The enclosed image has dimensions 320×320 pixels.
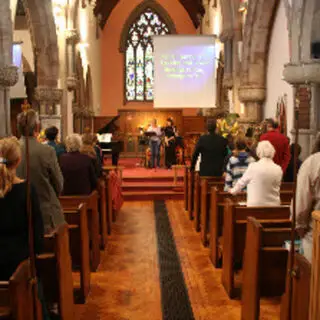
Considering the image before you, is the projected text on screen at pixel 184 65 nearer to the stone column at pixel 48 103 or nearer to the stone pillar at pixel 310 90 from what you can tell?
the stone column at pixel 48 103

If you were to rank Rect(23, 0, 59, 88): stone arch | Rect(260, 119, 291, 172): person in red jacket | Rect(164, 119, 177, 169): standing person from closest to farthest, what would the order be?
Rect(260, 119, 291, 172): person in red jacket
Rect(23, 0, 59, 88): stone arch
Rect(164, 119, 177, 169): standing person

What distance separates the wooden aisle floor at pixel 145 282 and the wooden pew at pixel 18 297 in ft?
5.21

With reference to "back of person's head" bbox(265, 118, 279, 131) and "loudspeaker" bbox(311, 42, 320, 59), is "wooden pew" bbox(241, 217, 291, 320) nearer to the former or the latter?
"back of person's head" bbox(265, 118, 279, 131)

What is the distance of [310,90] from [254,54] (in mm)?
3115

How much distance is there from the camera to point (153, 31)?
70.5 feet

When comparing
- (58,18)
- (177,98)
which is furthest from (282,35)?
(58,18)

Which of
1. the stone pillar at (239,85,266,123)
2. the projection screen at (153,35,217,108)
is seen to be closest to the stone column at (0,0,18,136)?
the projection screen at (153,35,217,108)

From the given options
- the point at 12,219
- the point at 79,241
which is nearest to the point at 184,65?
the point at 79,241

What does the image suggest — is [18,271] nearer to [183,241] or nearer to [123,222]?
[183,241]

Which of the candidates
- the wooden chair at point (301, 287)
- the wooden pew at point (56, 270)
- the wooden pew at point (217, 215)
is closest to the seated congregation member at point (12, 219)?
the wooden pew at point (56, 270)

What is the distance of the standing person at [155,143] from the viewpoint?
41.8 feet

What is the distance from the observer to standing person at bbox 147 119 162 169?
12727 mm

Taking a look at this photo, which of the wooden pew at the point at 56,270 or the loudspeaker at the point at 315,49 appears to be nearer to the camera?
the wooden pew at the point at 56,270

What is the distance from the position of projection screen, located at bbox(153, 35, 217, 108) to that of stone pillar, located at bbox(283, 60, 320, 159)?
119 inches
